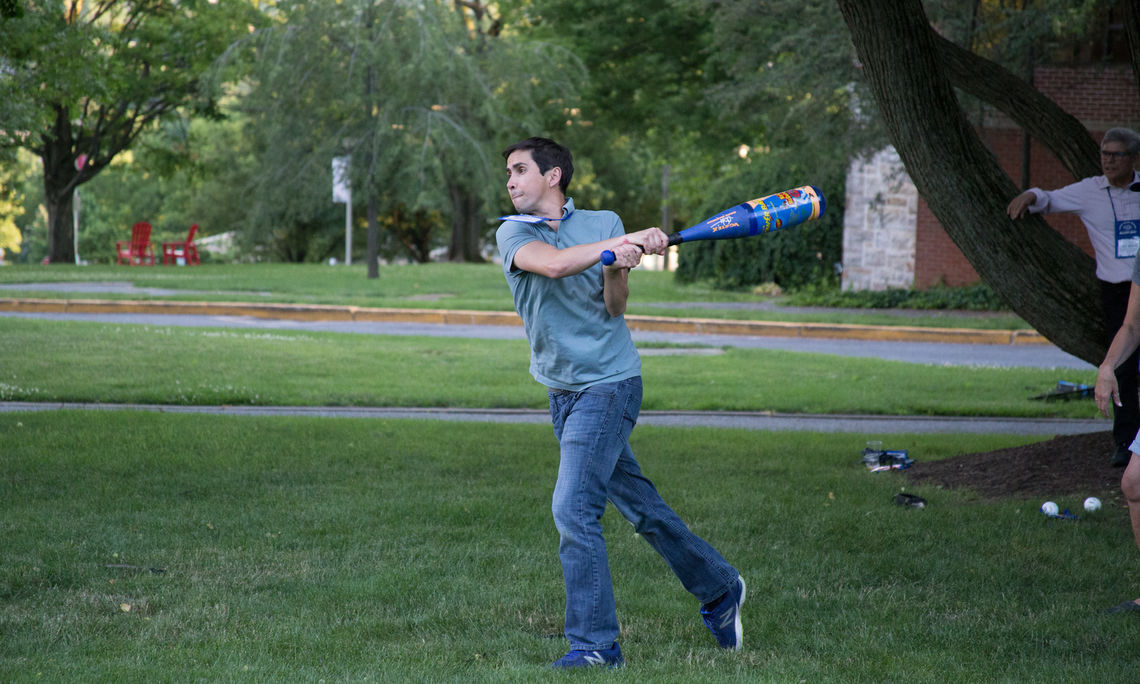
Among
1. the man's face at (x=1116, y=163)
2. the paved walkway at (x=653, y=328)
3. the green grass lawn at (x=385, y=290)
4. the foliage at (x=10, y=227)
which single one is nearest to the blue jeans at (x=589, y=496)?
the man's face at (x=1116, y=163)

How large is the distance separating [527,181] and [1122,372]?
4.71 metres

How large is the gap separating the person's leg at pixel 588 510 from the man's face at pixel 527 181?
693mm

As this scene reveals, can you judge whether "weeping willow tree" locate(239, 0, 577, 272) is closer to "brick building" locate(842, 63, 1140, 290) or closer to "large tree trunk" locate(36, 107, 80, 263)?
"brick building" locate(842, 63, 1140, 290)

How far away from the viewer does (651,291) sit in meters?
25.6

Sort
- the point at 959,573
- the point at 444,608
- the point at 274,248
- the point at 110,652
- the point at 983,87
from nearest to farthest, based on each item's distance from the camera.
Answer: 1. the point at 110,652
2. the point at 444,608
3. the point at 959,573
4. the point at 983,87
5. the point at 274,248

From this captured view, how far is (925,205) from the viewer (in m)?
20.7

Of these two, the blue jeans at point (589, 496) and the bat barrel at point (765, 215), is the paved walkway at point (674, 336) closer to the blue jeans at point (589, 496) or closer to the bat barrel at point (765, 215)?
the bat barrel at point (765, 215)

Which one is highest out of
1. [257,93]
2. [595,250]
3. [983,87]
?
[257,93]

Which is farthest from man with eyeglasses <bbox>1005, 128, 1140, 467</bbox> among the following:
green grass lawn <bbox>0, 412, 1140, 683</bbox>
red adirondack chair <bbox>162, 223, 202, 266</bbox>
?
red adirondack chair <bbox>162, 223, 202, 266</bbox>

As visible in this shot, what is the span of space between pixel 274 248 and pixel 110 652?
49565 mm

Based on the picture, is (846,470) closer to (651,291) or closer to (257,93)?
(651,291)

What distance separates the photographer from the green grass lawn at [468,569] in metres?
4.18

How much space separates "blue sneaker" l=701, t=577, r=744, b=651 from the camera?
438 centimetres

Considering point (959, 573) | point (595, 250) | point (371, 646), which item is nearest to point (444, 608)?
point (371, 646)
